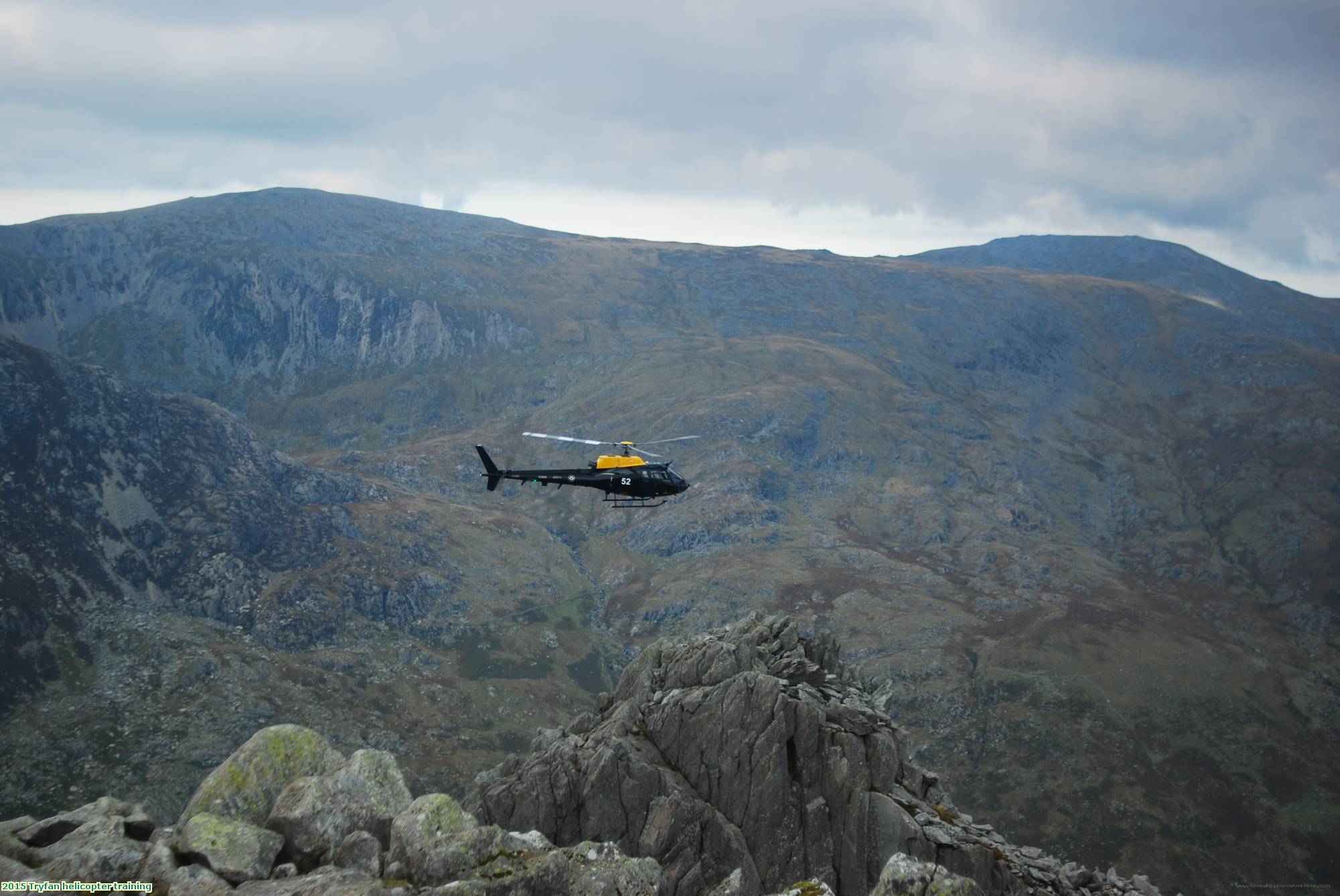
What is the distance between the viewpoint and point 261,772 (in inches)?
1035

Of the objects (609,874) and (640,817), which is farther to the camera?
(640,817)

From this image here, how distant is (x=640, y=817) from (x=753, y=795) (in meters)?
7.96

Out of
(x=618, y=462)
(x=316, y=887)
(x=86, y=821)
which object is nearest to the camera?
(x=316, y=887)

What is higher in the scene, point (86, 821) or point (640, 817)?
point (86, 821)

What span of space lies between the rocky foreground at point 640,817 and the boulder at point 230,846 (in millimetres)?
47

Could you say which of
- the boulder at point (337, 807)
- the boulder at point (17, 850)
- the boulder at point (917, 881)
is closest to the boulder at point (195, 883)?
the boulder at point (337, 807)

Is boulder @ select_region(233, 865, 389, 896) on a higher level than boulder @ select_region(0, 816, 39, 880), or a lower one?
lower

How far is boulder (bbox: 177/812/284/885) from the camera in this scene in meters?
21.7

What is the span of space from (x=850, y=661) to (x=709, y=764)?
15067cm

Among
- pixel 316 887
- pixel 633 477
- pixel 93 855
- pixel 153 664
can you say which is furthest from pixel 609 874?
pixel 153 664

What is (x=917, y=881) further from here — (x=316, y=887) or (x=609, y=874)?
(x=316, y=887)

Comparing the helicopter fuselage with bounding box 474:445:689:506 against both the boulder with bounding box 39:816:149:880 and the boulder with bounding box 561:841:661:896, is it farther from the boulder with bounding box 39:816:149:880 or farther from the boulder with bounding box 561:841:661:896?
the boulder with bounding box 39:816:149:880

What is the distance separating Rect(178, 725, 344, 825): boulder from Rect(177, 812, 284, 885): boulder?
1.35m

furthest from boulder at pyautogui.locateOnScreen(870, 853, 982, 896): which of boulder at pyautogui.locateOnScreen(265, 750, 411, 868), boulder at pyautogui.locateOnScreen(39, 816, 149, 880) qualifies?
boulder at pyautogui.locateOnScreen(39, 816, 149, 880)
